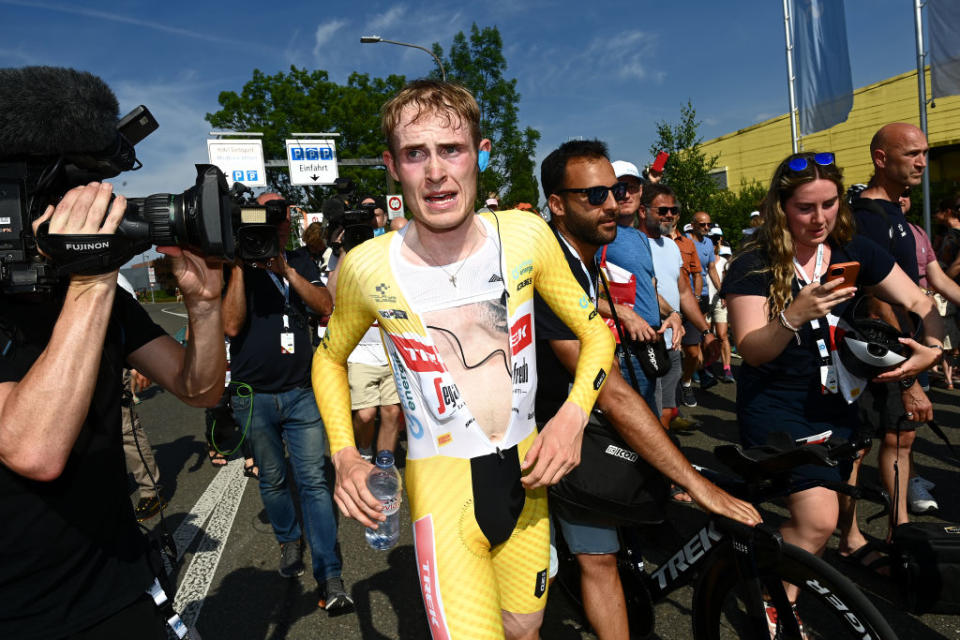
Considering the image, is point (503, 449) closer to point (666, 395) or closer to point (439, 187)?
point (439, 187)

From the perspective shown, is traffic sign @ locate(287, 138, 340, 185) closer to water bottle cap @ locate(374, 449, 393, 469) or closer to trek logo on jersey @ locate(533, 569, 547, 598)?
water bottle cap @ locate(374, 449, 393, 469)

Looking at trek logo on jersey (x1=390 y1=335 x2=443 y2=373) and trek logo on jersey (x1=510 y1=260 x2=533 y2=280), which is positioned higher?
trek logo on jersey (x1=510 y1=260 x2=533 y2=280)

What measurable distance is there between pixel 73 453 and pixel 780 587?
230 cm

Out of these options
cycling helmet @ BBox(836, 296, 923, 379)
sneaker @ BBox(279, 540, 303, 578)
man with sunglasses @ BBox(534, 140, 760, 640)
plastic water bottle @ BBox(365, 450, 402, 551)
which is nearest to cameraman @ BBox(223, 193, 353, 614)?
sneaker @ BBox(279, 540, 303, 578)

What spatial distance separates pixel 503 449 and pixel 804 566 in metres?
1.09

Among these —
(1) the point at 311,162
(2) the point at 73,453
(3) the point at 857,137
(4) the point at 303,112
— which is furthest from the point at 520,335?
(4) the point at 303,112

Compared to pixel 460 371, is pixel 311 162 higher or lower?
higher

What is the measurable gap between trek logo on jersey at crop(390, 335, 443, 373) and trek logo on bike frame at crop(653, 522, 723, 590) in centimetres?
131

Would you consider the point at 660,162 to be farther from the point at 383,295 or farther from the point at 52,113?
the point at 52,113

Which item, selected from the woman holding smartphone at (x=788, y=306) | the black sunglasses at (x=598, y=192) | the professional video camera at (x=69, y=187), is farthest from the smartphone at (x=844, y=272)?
the professional video camera at (x=69, y=187)

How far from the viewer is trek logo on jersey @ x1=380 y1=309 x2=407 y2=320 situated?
2.03 metres

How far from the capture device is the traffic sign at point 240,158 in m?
25.4

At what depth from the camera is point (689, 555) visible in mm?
2516

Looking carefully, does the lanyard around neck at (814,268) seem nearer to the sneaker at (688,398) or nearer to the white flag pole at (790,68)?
the sneaker at (688,398)
